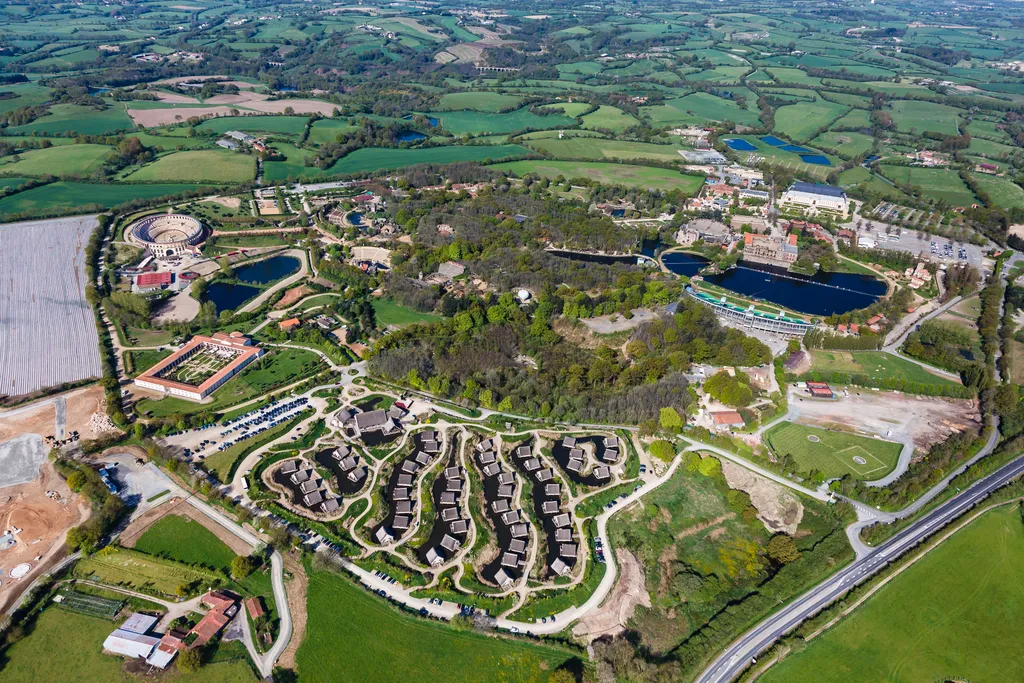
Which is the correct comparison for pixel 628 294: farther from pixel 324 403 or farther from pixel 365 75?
pixel 365 75

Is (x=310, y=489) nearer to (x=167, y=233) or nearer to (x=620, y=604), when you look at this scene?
(x=620, y=604)

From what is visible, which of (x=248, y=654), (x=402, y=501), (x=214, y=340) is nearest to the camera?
(x=248, y=654)

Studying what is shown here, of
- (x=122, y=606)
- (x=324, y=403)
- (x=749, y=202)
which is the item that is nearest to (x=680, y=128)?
(x=749, y=202)

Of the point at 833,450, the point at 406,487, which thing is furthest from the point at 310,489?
the point at 833,450

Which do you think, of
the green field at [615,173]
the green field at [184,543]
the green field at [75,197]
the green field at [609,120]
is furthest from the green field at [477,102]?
the green field at [184,543]

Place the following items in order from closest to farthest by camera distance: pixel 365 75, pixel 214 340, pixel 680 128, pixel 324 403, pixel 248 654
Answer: pixel 248 654, pixel 324 403, pixel 214 340, pixel 680 128, pixel 365 75

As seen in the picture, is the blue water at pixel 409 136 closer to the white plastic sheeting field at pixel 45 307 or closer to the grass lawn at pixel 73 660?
the white plastic sheeting field at pixel 45 307
